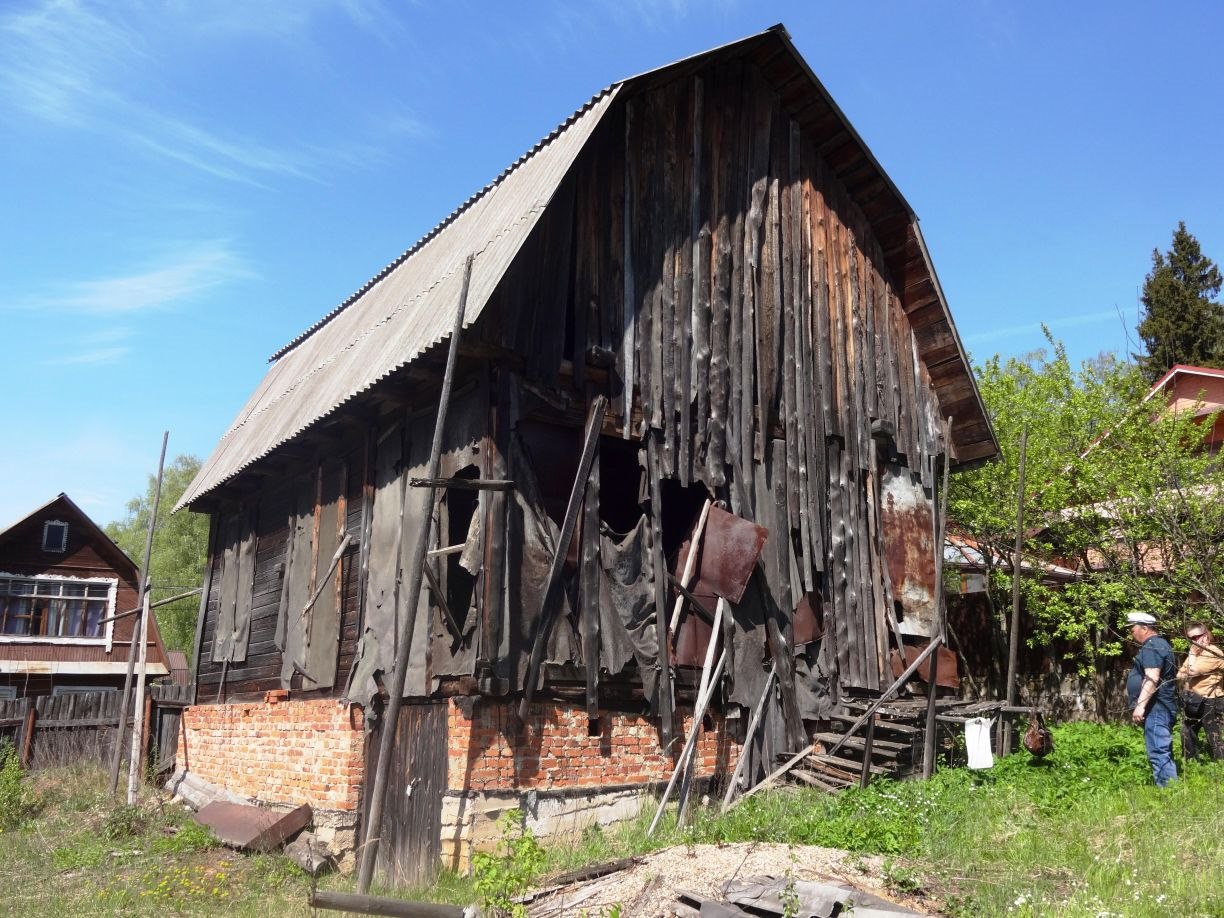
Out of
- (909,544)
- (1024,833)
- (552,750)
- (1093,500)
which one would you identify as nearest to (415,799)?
(552,750)

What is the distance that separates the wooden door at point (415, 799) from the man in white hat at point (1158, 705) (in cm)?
614

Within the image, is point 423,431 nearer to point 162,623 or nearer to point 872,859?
point 872,859

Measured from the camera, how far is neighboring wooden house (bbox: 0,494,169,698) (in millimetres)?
27109

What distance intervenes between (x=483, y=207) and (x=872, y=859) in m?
8.96

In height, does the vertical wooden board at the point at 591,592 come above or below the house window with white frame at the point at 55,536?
below

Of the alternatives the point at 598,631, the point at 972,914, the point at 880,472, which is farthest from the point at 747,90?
the point at 972,914

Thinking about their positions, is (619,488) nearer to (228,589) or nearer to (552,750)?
(552,750)

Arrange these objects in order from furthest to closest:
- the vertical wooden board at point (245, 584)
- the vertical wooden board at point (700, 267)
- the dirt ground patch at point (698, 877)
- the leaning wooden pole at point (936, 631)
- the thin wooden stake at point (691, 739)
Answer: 1. the vertical wooden board at point (245, 584)
2. the vertical wooden board at point (700, 267)
3. the leaning wooden pole at point (936, 631)
4. the thin wooden stake at point (691, 739)
5. the dirt ground patch at point (698, 877)

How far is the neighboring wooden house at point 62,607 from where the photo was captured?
88.9 feet

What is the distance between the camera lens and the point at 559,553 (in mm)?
9500

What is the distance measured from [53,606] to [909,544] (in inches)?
947

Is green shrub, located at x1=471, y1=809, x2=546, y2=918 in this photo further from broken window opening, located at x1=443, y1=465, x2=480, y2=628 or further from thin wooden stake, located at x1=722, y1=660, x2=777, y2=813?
thin wooden stake, located at x1=722, y1=660, x2=777, y2=813

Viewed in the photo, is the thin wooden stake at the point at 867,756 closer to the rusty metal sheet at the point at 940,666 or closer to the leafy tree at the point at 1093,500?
the rusty metal sheet at the point at 940,666

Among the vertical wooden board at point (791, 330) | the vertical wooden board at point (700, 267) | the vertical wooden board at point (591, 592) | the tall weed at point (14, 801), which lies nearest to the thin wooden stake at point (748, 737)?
the vertical wooden board at point (791, 330)
